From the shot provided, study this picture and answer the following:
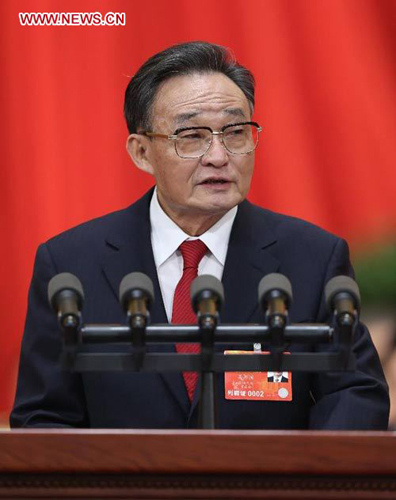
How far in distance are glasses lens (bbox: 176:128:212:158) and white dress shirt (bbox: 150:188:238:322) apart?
0.20 m

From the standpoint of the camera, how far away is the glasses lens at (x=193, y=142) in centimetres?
256

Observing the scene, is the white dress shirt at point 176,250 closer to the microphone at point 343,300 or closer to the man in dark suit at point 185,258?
the man in dark suit at point 185,258

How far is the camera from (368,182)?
2998 mm

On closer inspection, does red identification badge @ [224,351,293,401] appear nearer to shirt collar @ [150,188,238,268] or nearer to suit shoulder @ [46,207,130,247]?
shirt collar @ [150,188,238,268]

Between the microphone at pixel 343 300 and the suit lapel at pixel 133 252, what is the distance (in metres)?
0.84

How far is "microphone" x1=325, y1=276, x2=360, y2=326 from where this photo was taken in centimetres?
167

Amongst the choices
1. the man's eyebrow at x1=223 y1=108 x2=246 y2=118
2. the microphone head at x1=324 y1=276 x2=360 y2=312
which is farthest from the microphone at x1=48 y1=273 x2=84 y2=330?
the man's eyebrow at x1=223 y1=108 x2=246 y2=118

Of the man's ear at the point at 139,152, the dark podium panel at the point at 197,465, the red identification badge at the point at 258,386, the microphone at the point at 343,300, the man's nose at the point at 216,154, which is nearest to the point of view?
the dark podium panel at the point at 197,465

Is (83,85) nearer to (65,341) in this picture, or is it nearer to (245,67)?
(245,67)

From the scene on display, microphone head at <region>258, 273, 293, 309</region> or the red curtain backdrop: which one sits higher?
the red curtain backdrop

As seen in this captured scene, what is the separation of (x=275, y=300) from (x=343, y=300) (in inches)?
4.2

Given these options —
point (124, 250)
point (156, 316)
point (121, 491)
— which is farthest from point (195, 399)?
point (121, 491)

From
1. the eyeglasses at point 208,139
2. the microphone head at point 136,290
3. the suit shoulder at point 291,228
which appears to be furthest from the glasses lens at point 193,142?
the microphone head at point 136,290

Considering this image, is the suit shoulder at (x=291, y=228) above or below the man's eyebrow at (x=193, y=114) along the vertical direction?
below
